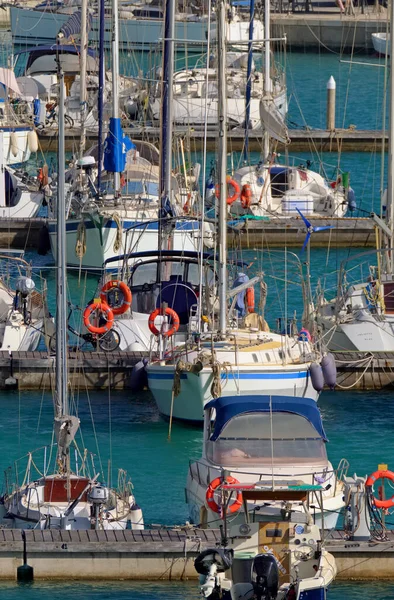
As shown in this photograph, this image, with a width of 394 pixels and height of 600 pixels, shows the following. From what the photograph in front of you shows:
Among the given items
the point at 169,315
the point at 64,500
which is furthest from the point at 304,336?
the point at 64,500

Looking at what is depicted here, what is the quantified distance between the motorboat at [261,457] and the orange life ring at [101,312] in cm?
793

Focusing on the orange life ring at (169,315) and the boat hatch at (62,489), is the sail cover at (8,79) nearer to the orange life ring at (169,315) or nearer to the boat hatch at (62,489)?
the orange life ring at (169,315)

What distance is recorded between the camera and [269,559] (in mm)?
19781

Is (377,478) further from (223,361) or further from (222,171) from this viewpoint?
(222,171)

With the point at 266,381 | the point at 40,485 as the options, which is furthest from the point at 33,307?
the point at 40,485

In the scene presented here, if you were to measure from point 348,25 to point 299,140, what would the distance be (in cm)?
2664

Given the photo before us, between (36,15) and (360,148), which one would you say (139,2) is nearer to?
(36,15)

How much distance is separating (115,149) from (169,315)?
9443 mm

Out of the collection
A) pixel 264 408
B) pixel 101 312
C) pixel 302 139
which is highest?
pixel 264 408

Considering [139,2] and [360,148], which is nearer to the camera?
[360,148]

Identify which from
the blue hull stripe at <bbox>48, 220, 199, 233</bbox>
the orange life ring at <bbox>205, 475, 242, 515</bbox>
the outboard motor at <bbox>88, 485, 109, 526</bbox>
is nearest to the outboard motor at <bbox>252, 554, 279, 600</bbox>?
the orange life ring at <bbox>205, 475, 242, 515</bbox>

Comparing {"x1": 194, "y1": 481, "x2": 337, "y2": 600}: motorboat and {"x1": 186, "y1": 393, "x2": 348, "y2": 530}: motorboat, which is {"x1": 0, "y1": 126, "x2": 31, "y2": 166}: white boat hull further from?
{"x1": 194, "y1": 481, "x2": 337, "y2": 600}: motorboat

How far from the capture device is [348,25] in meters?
83.2

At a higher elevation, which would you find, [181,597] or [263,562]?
[263,562]
